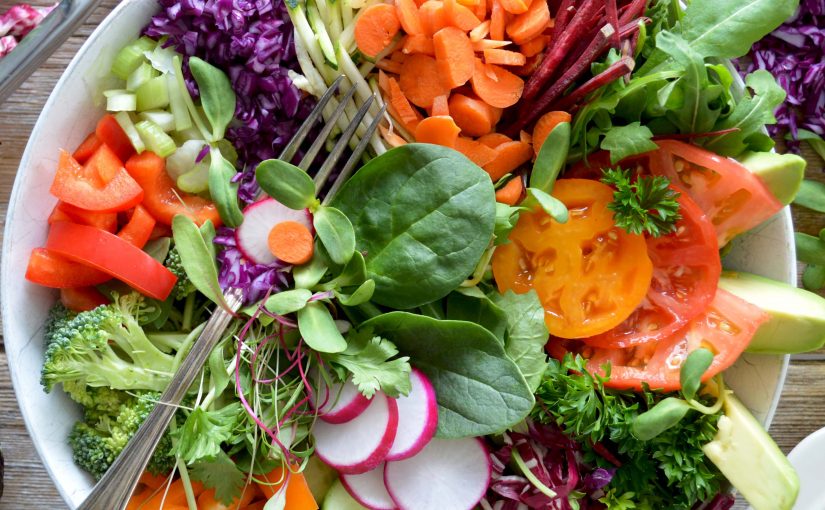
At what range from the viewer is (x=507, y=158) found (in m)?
1.77

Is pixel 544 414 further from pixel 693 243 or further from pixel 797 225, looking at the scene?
pixel 797 225

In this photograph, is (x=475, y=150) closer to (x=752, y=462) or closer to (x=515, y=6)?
(x=515, y=6)

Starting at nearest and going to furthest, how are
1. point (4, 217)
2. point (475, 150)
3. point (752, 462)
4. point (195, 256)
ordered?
point (195, 256) → point (752, 462) → point (475, 150) → point (4, 217)

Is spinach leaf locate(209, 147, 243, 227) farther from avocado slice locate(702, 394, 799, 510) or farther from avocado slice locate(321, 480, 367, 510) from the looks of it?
avocado slice locate(702, 394, 799, 510)

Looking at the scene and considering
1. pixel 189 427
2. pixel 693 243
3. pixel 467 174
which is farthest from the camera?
pixel 693 243

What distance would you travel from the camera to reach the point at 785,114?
209 centimetres

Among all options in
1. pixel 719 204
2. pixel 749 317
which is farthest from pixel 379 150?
pixel 749 317

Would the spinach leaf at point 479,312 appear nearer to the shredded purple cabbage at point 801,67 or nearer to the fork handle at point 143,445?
the fork handle at point 143,445

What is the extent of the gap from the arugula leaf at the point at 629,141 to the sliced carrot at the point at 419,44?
18.6 inches

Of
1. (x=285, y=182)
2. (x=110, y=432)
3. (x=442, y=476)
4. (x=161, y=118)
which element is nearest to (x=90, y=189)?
(x=161, y=118)

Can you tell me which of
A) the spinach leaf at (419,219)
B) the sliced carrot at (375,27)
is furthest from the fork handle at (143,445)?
the sliced carrot at (375,27)

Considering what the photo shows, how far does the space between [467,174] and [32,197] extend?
99cm

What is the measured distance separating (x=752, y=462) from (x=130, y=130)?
1.63 m

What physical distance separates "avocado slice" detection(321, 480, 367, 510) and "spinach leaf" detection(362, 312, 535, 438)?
28cm
